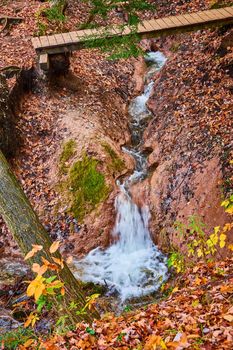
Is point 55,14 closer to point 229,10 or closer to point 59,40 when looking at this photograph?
point 59,40

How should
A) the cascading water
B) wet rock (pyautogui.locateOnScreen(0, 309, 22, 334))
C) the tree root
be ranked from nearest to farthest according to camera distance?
1. wet rock (pyautogui.locateOnScreen(0, 309, 22, 334))
2. the cascading water
3. the tree root

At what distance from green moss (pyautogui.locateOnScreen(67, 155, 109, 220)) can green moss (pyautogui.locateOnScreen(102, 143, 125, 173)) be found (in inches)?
14.0

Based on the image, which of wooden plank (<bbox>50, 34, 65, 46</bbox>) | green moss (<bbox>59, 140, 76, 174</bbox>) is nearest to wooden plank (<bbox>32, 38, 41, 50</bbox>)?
wooden plank (<bbox>50, 34, 65, 46</bbox>)

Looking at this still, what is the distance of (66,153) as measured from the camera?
357 inches

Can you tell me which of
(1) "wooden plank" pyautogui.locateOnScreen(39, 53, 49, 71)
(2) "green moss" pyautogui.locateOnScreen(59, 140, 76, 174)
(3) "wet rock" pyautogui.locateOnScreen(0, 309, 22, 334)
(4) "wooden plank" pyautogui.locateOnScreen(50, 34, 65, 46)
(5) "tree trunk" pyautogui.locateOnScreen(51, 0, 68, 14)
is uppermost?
(5) "tree trunk" pyautogui.locateOnScreen(51, 0, 68, 14)

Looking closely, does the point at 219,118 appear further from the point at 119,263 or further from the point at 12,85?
the point at 12,85

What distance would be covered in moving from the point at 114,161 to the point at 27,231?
4317 millimetres

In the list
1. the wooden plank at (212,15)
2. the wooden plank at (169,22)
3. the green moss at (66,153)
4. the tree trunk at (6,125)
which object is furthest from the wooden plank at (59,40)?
the wooden plank at (212,15)

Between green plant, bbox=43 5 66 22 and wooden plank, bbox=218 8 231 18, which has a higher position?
green plant, bbox=43 5 66 22

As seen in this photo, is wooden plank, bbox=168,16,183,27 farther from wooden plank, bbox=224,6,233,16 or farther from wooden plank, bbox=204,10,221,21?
wooden plank, bbox=224,6,233,16

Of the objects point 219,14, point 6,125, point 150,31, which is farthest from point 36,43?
point 219,14

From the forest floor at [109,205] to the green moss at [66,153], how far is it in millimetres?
202

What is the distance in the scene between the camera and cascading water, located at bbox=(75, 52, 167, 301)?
24.7 feet

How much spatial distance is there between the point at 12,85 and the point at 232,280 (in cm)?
705
